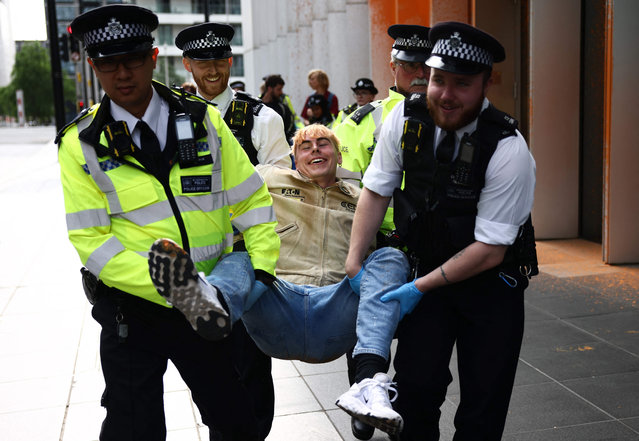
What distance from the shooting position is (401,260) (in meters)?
3.12

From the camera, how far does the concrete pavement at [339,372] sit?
13.1 feet

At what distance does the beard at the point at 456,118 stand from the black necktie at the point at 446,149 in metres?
0.05

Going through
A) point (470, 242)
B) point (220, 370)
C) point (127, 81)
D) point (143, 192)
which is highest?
point (127, 81)

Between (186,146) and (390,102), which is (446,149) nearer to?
(186,146)

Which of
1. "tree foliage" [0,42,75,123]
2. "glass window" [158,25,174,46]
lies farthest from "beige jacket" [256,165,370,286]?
"tree foliage" [0,42,75,123]

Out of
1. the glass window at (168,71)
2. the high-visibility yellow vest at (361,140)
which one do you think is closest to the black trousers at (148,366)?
the high-visibility yellow vest at (361,140)

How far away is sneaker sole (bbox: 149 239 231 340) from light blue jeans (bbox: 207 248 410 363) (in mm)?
362

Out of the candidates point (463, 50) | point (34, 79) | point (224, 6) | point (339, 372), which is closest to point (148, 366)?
point (463, 50)

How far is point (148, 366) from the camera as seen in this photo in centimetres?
279

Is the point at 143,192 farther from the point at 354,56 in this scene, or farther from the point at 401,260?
the point at 354,56

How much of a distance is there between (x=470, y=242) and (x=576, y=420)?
158cm

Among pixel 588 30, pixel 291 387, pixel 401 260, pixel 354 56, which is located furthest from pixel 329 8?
pixel 401 260

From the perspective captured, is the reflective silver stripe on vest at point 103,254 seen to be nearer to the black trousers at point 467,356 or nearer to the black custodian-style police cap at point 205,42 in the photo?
the black trousers at point 467,356

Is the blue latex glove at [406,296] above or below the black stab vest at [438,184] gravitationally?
below
